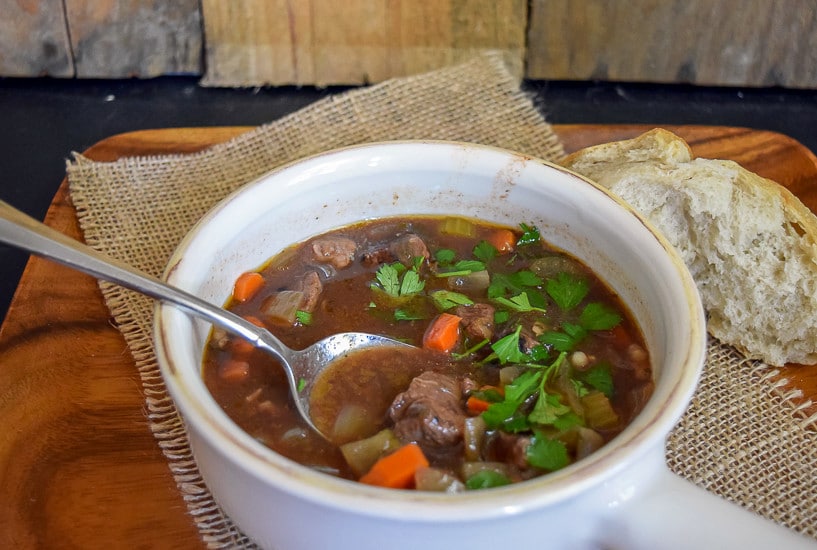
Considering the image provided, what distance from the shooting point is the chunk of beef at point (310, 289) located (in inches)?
88.2

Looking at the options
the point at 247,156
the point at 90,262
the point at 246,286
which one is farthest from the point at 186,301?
the point at 247,156

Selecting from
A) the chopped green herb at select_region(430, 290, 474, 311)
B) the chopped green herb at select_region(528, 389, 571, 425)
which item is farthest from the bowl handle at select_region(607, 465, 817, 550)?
the chopped green herb at select_region(430, 290, 474, 311)


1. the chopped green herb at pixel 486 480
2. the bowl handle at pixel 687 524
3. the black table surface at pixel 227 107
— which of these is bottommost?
the black table surface at pixel 227 107

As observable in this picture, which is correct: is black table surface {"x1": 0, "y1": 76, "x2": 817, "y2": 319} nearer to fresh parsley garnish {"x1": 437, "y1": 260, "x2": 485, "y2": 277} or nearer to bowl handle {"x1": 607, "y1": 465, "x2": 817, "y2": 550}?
fresh parsley garnish {"x1": 437, "y1": 260, "x2": 485, "y2": 277}

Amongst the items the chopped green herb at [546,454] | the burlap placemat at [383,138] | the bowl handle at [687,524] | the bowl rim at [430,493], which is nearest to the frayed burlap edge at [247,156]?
the burlap placemat at [383,138]

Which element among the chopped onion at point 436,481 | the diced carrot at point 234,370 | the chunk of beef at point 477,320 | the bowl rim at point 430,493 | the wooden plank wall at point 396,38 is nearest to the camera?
the bowl rim at point 430,493

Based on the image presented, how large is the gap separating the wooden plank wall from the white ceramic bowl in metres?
1.72

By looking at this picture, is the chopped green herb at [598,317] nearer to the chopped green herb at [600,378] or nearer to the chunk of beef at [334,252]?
the chopped green herb at [600,378]

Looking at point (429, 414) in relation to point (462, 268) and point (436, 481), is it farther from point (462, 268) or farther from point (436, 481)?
point (462, 268)

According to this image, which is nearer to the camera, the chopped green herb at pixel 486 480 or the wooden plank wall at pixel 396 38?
→ the chopped green herb at pixel 486 480

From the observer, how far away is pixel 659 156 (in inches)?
103

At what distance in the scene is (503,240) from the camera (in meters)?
2.46

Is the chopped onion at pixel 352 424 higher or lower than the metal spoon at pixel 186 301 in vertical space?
lower

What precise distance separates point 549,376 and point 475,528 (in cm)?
57
